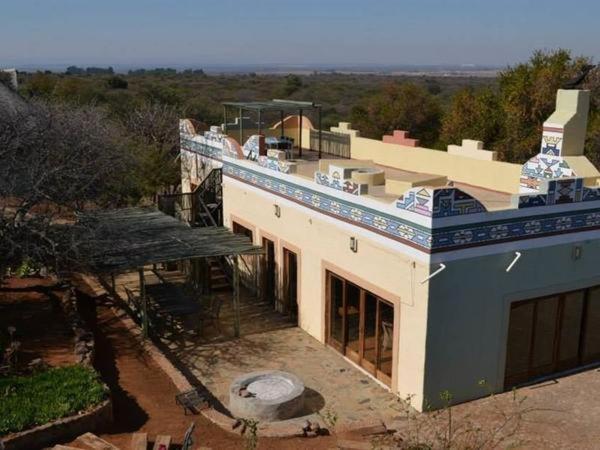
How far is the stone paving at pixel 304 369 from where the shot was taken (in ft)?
37.9

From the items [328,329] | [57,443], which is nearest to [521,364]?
[328,329]

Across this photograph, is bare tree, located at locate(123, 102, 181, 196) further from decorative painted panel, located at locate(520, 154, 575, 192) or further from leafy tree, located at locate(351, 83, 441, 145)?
decorative painted panel, located at locate(520, 154, 575, 192)

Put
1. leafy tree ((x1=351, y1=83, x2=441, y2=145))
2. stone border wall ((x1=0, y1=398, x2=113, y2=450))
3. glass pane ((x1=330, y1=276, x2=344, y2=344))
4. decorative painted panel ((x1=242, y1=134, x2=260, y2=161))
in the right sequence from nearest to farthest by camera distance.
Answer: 1. stone border wall ((x1=0, y1=398, x2=113, y2=450))
2. glass pane ((x1=330, y1=276, x2=344, y2=344))
3. decorative painted panel ((x1=242, y1=134, x2=260, y2=161))
4. leafy tree ((x1=351, y1=83, x2=441, y2=145))

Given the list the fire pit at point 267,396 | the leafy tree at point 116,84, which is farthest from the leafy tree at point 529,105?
the leafy tree at point 116,84

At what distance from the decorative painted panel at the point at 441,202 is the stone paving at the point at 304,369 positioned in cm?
349

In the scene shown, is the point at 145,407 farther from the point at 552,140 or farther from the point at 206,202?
the point at 206,202

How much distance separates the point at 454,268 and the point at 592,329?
4.38m

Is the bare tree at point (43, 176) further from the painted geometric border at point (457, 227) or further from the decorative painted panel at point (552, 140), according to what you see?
the decorative painted panel at point (552, 140)

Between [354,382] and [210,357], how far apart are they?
3329 millimetres

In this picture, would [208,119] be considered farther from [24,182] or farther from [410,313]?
[410,313]

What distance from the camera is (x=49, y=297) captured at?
15.2m

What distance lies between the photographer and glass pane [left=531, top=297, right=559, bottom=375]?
40.5 ft

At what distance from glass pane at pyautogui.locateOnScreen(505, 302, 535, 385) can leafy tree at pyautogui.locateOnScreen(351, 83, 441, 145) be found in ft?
87.3

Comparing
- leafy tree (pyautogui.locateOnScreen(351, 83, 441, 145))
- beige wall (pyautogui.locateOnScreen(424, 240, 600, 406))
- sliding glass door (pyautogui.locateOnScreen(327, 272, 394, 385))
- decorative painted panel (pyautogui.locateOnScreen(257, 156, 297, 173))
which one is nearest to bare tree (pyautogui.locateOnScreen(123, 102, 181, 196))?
decorative painted panel (pyautogui.locateOnScreen(257, 156, 297, 173))
